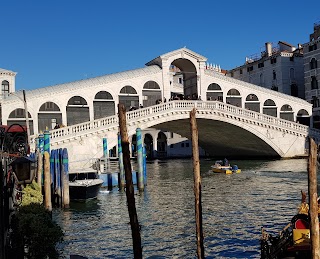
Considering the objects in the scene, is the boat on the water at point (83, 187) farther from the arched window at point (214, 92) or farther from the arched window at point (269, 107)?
the arched window at point (269, 107)

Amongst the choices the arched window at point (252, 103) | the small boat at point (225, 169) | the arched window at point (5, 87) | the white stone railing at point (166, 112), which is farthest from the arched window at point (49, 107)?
the arched window at point (252, 103)

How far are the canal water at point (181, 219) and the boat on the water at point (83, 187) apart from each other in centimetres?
26

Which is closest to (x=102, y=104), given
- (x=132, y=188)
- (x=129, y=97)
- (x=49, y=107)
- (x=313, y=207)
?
(x=129, y=97)

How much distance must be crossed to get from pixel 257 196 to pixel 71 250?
26.9 ft

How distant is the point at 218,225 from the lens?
11555mm

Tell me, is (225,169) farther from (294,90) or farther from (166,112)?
(294,90)

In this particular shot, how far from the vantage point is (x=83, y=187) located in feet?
50.7

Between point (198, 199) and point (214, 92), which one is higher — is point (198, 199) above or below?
below

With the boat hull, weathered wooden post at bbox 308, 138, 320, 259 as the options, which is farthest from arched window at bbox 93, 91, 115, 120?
weathered wooden post at bbox 308, 138, 320, 259

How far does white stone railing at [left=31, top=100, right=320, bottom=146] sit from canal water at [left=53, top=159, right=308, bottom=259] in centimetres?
544

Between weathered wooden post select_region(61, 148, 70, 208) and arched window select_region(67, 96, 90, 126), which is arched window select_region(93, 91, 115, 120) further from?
weathered wooden post select_region(61, 148, 70, 208)

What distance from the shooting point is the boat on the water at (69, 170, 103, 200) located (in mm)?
15500

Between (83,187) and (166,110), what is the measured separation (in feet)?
39.3

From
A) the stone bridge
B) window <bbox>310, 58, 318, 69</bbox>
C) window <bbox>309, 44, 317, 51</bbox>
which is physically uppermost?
window <bbox>309, 44, 317, 51</bbox>
